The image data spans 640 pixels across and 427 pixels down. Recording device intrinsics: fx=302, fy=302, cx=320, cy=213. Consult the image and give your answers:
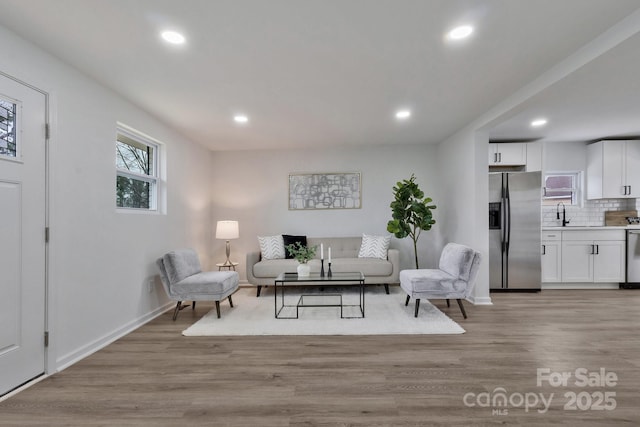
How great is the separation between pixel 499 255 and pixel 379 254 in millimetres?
1761

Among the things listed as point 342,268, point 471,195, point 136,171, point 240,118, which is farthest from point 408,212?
point 136,171

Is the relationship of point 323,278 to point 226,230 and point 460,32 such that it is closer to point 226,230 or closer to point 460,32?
point 226,230

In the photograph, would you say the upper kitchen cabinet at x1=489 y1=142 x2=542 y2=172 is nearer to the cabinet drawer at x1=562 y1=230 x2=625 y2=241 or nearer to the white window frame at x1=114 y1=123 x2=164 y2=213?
the cabinet drawer at x1=562 y1=230 x2=625 y2=241

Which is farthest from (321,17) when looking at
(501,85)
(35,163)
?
(35,163)

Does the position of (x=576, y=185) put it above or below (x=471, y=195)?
above

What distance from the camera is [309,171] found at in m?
5.34

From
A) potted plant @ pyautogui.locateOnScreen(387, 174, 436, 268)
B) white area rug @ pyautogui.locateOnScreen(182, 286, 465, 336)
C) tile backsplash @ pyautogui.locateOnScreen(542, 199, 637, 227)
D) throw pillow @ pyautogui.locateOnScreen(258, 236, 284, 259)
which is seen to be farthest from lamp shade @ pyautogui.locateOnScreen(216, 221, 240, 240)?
tile backsplash @ pyautogui.locateOnScreen(542, 199, 637, 227)

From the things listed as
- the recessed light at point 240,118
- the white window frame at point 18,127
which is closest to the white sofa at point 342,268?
the recessed light at point 240,118

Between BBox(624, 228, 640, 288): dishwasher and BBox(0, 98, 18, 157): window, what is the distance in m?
7.27

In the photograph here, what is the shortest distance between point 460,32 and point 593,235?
450cm

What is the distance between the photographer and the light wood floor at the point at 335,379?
5.62 feet

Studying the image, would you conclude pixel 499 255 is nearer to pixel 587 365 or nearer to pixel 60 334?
pixel 587 365

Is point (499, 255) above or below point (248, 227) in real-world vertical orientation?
below

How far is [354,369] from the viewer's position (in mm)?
2238
